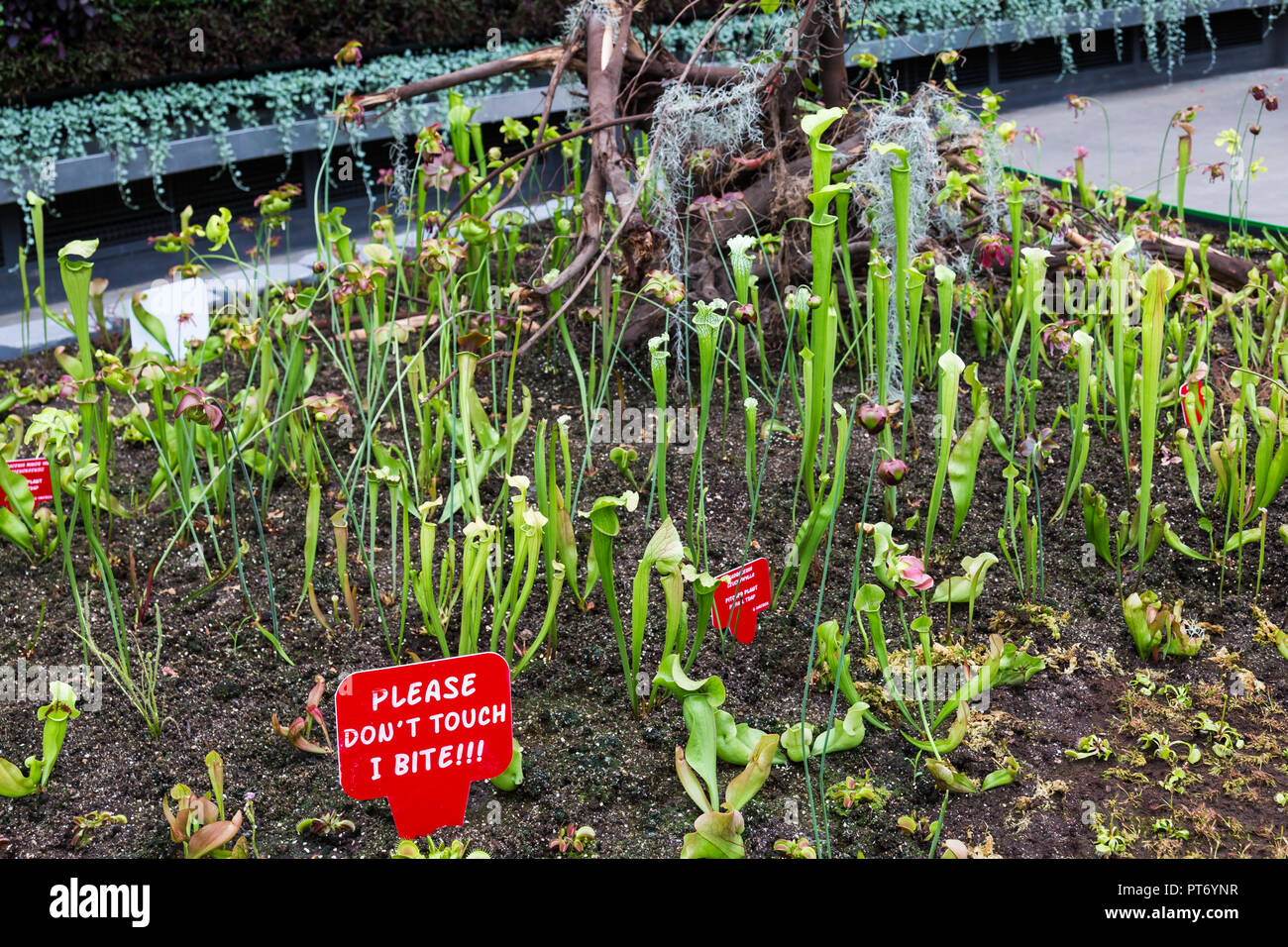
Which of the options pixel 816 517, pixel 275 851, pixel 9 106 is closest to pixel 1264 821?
pixel 816 517

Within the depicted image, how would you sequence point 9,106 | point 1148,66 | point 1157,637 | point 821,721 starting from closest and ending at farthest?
point 821,721 < point 1157,637 < point 9,106 < point 1148,66


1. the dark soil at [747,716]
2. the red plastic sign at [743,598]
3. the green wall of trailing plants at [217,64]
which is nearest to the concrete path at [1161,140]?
the green wall of trailing plants at [217,64]

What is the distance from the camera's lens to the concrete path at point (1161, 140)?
4203 millimetres

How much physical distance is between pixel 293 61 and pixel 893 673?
3.99 meters

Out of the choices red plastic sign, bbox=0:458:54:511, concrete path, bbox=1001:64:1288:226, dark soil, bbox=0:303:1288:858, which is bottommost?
dark soil, bbox=0:303:1288:858

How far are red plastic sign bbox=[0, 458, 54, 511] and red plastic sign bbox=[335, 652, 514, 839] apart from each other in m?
0.98

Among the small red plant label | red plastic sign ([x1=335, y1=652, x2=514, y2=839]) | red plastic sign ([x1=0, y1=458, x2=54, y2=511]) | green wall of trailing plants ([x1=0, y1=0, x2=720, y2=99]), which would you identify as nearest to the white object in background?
red plastic sign ([x1=0, y1=458, x2=54, y2=511])

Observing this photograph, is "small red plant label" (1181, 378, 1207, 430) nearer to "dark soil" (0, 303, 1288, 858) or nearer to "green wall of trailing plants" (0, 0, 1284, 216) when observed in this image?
"dark soil" (0, 303, 1288, 858)

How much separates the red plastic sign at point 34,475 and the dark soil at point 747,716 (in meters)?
0.12

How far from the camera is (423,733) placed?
4.20 ft

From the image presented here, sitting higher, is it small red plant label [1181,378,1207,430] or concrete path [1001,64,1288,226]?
concrete path [1001,64,1288,226]

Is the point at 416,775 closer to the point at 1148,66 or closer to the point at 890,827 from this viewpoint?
the point at 890,827

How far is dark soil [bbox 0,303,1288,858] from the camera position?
1362 mm
